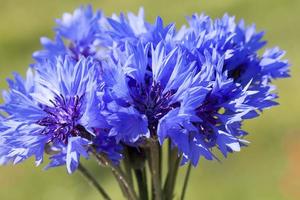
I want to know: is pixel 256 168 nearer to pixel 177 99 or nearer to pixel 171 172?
pixel 171 172

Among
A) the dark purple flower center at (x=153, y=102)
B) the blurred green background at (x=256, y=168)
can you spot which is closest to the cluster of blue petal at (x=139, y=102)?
the dark purple flower center at (x=153, y=102)

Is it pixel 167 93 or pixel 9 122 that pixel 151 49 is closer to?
pixel 167 93

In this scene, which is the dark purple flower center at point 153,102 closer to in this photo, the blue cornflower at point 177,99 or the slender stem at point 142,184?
the blue cornflower at point 177,99

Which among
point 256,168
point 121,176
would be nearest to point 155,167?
point 121,176

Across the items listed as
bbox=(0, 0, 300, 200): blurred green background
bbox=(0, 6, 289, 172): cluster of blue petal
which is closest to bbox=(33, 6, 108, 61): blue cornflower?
bbox=(0, 6, 289, 172): cluster of blue petal

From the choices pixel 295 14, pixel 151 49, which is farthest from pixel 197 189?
pixel 151 49

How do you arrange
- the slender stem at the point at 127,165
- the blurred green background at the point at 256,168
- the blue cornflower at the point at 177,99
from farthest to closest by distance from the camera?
the blurred green background at the point at 256,168
the slender stem at the point at 127,165
the blue cornflower at the point at 177,99
